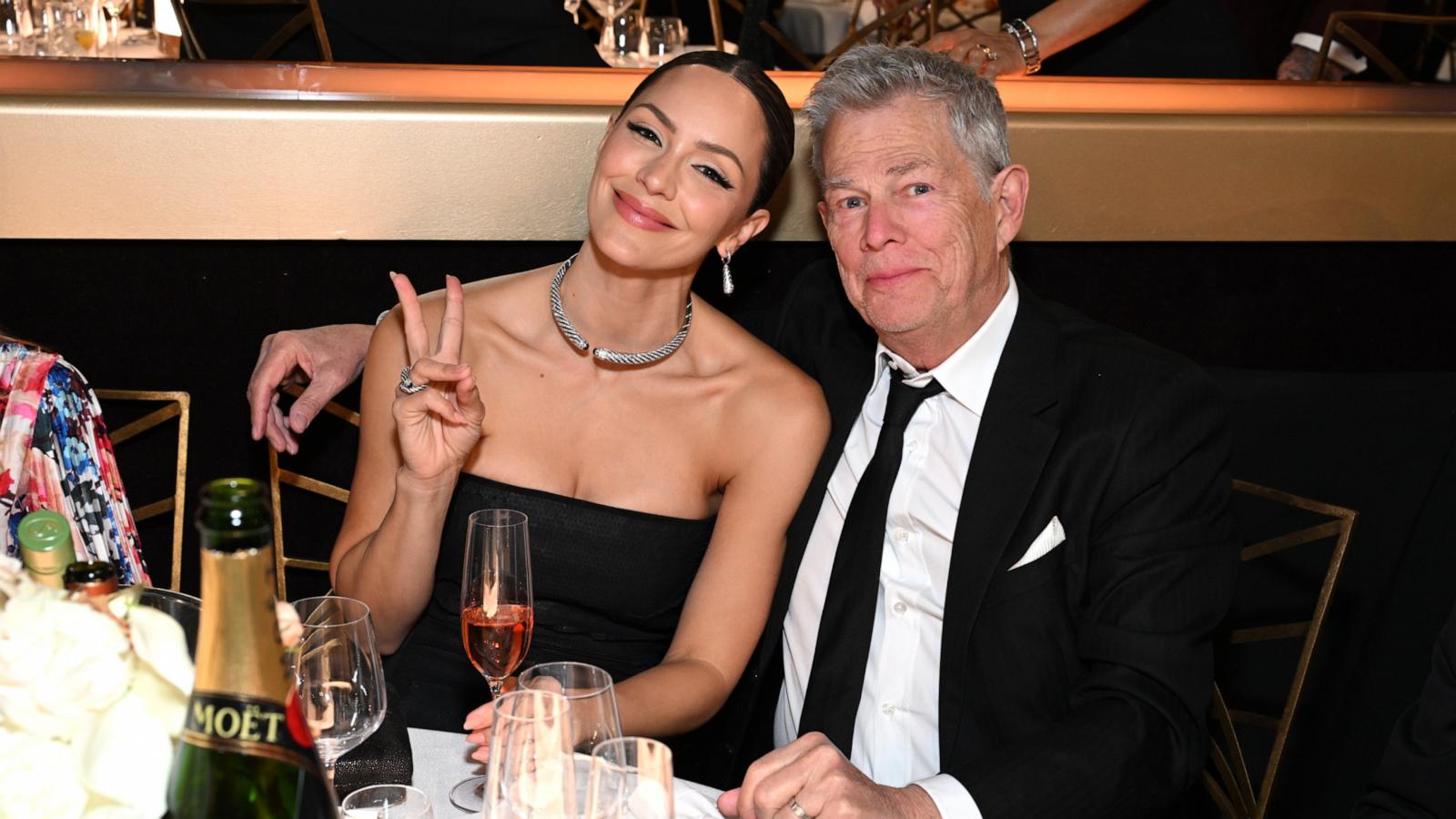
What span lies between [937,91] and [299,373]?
3.55ft

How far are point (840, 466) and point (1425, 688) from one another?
901 millimetres

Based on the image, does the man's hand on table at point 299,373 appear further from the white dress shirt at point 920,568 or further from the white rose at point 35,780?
the white rose at point 35,780

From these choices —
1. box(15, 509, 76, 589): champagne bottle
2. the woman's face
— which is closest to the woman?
the woman's face

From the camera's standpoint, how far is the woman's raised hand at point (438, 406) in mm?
1749

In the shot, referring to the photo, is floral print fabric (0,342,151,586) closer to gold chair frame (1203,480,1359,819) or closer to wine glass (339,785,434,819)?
wine glass (339,785,434,819)

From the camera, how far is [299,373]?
2.23 m

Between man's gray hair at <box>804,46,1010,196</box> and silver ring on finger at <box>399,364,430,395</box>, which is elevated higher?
man's gray hair at <box>804,46,1010,196</box>

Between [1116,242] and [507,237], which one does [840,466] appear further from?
[1116,242]

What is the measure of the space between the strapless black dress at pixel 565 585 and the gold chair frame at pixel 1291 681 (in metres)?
0.82

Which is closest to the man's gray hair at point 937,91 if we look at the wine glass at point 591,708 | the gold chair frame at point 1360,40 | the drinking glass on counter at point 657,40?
the wine glass at point 591,708

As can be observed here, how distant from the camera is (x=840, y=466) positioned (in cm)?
206

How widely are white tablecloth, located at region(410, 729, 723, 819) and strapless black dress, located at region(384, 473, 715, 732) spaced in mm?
655

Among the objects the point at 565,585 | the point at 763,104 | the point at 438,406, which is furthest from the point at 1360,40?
the point at 438,406

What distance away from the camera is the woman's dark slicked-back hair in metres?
2.03
